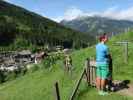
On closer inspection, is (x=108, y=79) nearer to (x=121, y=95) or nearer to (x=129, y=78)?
(x=121, y=95)

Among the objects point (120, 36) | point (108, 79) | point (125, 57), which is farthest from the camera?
point (120, 36)

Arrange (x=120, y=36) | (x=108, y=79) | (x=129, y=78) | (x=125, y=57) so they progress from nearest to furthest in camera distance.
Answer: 1. (x=108, y=79)
2. (x=129, y=78)
3. (x=125, y=57)
4. (x=120, y=36)

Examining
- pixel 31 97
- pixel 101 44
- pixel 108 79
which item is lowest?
pixel 31 97

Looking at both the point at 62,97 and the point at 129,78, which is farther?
the point at 129,78

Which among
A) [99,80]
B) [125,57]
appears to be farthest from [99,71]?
[125,57]

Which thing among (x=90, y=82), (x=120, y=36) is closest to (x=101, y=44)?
(x=90, y=82)

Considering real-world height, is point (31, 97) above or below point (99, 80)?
below

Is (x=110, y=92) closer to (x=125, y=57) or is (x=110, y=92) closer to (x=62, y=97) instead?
(x=62, y=97)

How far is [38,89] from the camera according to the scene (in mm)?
25109

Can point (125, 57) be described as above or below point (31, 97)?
above

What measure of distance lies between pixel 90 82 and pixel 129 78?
256 cm

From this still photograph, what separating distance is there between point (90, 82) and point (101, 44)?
4362 millimetres

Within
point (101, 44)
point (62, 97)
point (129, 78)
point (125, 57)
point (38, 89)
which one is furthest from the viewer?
point (125, 57)

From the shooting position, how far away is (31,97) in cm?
2322
